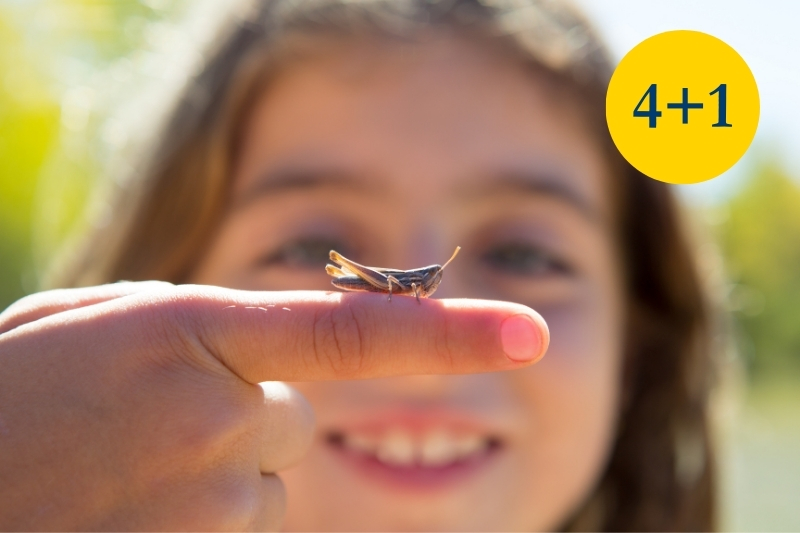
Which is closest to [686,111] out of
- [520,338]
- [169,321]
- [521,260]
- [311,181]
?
[520,338]

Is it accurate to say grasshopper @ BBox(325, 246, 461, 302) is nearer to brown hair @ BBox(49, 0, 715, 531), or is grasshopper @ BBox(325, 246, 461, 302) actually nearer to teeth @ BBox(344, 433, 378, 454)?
teeth @ BBox(344, 433, 378, 454)

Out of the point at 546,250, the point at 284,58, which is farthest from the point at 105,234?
the point at 546,250

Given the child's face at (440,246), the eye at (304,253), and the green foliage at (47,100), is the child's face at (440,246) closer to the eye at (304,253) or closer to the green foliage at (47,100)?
the eye at (304,253)

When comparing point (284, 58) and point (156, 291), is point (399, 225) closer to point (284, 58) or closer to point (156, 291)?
point (284, 58)

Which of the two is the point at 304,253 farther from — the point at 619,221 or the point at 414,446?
the point at 619,221

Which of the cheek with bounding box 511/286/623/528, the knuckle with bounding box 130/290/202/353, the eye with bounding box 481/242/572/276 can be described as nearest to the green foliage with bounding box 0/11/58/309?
the eye with bounding box 481/242/572/276

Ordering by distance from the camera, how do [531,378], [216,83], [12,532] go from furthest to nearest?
[216,83], [531,378], [12,532]
